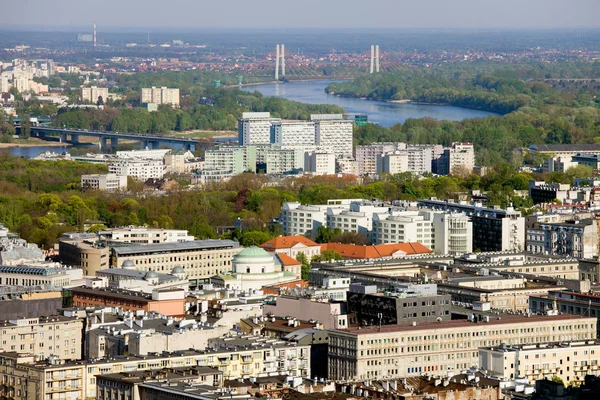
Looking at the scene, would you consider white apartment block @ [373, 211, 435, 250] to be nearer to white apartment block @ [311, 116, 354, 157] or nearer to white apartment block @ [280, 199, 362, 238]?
white apartment block @ [280, 199, 362, 238]

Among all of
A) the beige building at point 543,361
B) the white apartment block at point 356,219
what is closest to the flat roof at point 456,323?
the beige building at point 543,361

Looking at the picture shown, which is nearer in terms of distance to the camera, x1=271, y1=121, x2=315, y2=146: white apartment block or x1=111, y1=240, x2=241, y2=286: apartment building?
x1=111, y1=240, x2=241, y2=286: apartment building

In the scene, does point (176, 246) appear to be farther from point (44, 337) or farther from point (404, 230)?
point (44, 337)

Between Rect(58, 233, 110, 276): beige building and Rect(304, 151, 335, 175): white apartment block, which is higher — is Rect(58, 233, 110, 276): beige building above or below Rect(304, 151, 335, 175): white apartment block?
above

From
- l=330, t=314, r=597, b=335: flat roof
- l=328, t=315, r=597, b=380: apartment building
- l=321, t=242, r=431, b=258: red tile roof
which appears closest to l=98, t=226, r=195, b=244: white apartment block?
l=321, t=242, r=431, b=258: red tile roof

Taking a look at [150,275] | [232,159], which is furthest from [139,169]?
[150,275]

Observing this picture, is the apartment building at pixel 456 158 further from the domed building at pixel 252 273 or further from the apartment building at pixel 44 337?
the apartment building at pixel 44 337
